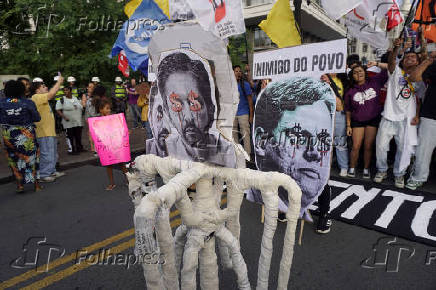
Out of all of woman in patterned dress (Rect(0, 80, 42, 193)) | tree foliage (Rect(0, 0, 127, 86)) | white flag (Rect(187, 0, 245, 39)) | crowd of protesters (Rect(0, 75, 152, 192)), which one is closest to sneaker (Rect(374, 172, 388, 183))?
white flag (Rect(187, 0, 245, 39))

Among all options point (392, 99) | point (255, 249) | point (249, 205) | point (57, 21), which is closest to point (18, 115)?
point (249, 205)

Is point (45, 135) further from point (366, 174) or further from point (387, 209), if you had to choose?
point (366, 174)

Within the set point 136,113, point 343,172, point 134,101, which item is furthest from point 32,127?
point 136,113

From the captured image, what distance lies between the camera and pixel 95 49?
11.0 metres

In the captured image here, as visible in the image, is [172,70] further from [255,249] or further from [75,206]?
[75,206]

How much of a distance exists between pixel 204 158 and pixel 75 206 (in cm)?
→ 342

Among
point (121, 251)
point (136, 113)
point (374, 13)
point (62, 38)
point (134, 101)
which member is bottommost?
point (121, 251)

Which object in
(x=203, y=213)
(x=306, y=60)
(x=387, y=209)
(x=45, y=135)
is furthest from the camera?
(x=45, y=135)

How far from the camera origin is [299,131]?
249 centimetres

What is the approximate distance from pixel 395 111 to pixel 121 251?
4.43 meters

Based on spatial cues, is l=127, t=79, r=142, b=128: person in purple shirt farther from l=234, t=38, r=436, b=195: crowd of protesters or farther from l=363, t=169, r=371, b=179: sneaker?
l=363, t=169, r=371, b=179: sneaker

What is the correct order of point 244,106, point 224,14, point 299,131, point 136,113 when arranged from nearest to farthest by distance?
1. point 299,131
2. point 224,14
3. point 244,106
4. point 136,113

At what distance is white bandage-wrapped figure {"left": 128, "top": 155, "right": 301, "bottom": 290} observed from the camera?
150 centimetres

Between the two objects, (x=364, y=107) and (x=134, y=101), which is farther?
(x=134, y=101)
